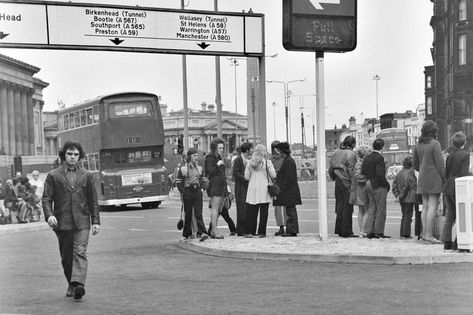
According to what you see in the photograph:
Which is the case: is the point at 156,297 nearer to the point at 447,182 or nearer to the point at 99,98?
the point at 447,182

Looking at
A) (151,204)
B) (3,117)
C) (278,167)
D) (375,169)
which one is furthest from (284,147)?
(3,117)

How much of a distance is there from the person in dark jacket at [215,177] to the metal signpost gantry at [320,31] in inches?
76.5

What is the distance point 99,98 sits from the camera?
29031 mm

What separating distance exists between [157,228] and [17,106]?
280 ft

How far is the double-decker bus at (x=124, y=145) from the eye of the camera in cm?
2898

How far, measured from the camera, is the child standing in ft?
44.9

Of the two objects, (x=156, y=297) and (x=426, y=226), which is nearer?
(x=156, y=297)

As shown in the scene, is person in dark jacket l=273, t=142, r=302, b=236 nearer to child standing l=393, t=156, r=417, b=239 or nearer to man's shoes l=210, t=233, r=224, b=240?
man's shoes l=210, t=233, r=224, b=240

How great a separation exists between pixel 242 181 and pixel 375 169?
2.63 metres

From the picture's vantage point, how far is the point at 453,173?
11.4 m

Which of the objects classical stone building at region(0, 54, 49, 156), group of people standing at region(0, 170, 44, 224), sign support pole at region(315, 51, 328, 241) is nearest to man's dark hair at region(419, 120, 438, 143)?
sign support pole at region(315, 51, 328, 241)

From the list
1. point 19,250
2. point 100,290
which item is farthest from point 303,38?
point 19,250

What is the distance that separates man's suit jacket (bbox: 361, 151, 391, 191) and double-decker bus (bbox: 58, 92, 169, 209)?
54.3ft

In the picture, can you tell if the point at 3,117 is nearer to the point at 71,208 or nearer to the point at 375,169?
the point at 375,169
